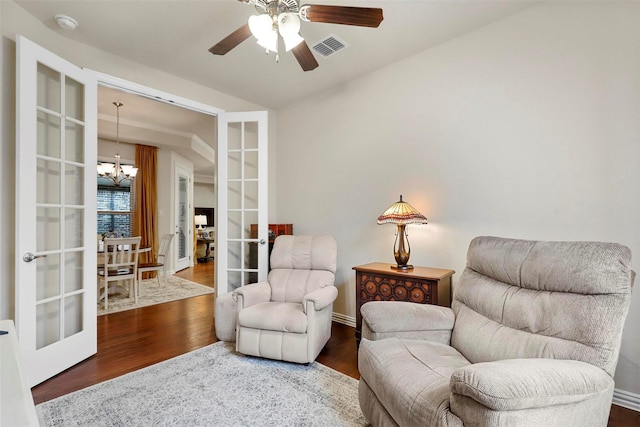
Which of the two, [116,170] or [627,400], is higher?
[116,170]

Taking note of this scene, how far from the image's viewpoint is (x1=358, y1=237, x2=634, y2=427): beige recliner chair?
0.99 m

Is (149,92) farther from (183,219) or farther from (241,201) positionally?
(183,219)

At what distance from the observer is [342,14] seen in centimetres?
160

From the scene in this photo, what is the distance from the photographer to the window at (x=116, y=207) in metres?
5.80

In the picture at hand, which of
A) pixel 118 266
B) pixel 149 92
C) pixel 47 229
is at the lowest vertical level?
pixel 118 266

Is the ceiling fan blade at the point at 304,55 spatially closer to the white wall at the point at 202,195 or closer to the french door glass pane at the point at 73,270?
the french door glass pane at the point at 73,270

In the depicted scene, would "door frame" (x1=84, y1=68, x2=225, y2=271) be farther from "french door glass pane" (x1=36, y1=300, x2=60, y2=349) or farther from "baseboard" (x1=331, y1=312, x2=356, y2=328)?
"baseboard" (x1=331, y1=312, x2=356, y2=328)

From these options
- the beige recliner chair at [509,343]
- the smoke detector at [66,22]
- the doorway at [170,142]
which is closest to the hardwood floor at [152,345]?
the beige recliner chair at [509,343]

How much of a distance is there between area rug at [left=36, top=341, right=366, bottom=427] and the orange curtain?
4134 mm

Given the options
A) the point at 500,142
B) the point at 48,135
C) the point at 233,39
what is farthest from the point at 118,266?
the point at 500,142

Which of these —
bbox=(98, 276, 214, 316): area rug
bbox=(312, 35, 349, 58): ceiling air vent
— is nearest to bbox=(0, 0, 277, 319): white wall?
bbox=(98, 276, 214, 316): area rug

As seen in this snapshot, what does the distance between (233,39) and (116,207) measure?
565 centimetres

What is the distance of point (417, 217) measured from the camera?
7.86ft

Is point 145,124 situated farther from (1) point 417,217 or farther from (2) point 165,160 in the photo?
(1) point 417,217
